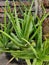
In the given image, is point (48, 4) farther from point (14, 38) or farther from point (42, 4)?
point (14, 38)

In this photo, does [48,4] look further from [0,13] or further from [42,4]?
[0,13]

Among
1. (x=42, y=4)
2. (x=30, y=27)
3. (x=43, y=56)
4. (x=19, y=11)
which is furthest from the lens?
(x=19, y=11)

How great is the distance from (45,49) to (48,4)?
1.04m

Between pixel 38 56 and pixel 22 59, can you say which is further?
pixel 22 59

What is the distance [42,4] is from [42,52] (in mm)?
1013

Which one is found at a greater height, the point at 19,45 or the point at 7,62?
the point at 19,45

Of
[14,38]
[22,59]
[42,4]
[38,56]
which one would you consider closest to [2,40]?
[14,38]

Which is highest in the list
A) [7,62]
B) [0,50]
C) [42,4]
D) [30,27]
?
[42,4]

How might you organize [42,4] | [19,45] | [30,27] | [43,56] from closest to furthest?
[43,56] < [19,45] < [30,27] < [42,4]

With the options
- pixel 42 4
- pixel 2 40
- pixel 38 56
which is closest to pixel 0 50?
pixel 2 40

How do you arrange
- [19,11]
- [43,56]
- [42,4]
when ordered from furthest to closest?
[19,11], [42,4], [43,56]

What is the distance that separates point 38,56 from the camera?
2998 millimetres

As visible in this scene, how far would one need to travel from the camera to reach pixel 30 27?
11.2 feet

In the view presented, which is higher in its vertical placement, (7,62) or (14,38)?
(14,38)
